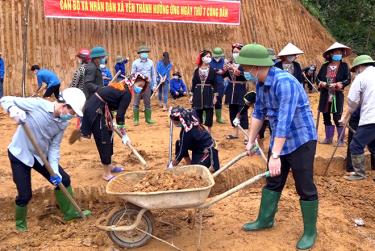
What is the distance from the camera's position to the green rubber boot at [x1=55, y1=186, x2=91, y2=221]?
522 centimetres

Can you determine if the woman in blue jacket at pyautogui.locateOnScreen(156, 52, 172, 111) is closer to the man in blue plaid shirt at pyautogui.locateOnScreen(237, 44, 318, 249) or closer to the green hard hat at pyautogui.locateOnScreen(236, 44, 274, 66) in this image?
the man in blue plaid shirt at pyautogui.locateOnScreen(237, 44, 318, 249)

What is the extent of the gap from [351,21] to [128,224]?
59.6ft

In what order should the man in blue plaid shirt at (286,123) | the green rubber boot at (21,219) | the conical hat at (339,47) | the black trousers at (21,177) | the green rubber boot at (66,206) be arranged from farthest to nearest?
the conical hat at (339,47) → the green rubber boot at (66,206) → the green rubber boot at (21,219) → the black trousers at (21,177) → the man in blue plaid shirt at (286,123)

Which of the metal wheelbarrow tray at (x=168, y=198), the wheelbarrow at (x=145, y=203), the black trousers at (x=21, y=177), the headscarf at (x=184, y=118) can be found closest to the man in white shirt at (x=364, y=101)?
the headscarf at (x=184, y=118)

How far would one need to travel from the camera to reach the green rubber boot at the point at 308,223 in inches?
173

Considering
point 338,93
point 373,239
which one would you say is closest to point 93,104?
point 373,239

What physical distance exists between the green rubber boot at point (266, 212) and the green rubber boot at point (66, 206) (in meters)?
2.04

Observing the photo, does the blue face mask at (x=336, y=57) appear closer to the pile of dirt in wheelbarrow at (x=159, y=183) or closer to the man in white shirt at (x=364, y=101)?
the man in white shirt at (x=364, y=101)

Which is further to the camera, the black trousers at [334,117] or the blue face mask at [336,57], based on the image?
the black trousers at [334,117]

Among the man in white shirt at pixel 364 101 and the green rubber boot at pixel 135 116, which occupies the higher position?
the man in white shirt at pixel 364 101

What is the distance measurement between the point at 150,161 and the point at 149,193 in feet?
10.2

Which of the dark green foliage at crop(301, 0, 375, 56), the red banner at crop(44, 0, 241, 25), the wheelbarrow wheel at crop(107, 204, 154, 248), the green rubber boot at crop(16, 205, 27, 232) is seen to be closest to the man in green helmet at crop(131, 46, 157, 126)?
the red banner at crop(44, 0, 241, 25)

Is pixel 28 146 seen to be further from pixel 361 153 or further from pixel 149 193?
pixel 361 153

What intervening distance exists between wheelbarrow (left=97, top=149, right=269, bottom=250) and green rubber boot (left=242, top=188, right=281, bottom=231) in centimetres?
48
